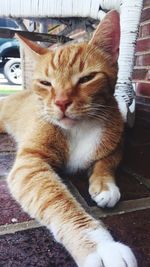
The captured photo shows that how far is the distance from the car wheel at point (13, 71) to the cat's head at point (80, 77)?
4.63 meters

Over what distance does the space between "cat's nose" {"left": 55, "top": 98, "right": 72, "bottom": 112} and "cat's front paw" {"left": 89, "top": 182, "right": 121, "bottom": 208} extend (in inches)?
8.7

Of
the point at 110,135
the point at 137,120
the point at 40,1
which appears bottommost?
the point at 137,120

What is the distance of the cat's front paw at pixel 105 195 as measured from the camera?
2.43ft

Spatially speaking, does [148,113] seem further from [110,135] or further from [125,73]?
[110,135]

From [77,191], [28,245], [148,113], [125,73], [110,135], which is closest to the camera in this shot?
[28,245]

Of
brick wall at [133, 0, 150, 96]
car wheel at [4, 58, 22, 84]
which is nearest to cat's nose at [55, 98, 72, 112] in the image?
brick wall at [133, 0, 150, 96]

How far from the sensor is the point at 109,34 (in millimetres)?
935

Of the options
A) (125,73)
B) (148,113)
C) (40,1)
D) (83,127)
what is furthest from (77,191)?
(148,113)

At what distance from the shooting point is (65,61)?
3.05 feet

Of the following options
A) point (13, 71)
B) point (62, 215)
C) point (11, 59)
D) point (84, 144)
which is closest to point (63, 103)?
point (84, 144)

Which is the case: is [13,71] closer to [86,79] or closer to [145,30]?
[145,30]

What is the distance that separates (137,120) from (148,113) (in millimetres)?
85

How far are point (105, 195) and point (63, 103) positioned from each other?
0.85 ft

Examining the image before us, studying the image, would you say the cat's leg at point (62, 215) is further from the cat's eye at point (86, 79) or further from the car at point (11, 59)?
the car at point (11, 59)
